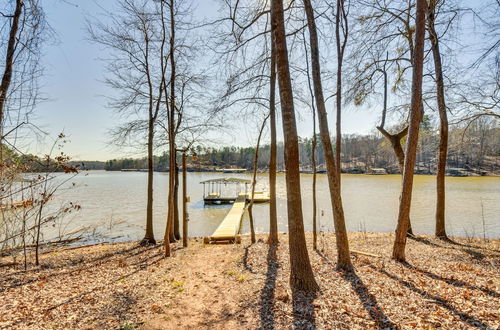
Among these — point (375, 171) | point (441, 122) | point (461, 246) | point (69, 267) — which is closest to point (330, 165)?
point (461, 246)

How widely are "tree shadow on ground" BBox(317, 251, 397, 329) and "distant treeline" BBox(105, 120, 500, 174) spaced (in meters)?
4.45

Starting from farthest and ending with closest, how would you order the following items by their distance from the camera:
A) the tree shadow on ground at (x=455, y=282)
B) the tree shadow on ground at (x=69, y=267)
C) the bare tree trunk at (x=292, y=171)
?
the tree shadow on ground at (x=69, y=267)
the bare tree trunk at (x=292, y=171)
the tree shadow on ground at (x=455, y=282)

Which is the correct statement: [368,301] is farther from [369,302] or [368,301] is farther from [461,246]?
[461,246]

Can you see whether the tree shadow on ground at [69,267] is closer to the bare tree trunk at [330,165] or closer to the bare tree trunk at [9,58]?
the bare tree trunk at [9,58]

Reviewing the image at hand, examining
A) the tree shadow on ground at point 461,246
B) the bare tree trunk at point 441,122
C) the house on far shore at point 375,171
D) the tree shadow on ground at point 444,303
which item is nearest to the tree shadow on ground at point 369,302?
the tree shadow on ground at point 444,303

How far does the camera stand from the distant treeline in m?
8.40

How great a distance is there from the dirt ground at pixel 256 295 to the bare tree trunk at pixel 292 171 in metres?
0.29

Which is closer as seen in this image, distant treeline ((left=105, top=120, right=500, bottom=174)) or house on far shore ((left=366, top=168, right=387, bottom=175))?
distant treeline ((left=105, top=120, right=500, bottom=174))

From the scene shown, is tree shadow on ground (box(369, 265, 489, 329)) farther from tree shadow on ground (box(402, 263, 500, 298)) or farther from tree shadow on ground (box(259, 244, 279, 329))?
tree shadow on ground (box(259, 244, 279, 329))

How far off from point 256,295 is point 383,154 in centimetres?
938

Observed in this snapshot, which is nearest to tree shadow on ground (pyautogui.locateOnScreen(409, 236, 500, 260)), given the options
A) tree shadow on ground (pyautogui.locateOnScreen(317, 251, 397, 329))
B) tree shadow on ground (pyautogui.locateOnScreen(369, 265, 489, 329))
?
tree shadow on ground (pyautogui.locateOnScreen(369, 265, 489, 329))

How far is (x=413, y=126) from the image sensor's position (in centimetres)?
534

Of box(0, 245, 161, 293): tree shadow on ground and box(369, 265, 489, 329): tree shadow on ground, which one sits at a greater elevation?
box(369, 265, 489, 329): tree shadow on ground

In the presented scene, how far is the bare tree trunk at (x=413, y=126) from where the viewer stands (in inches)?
203
